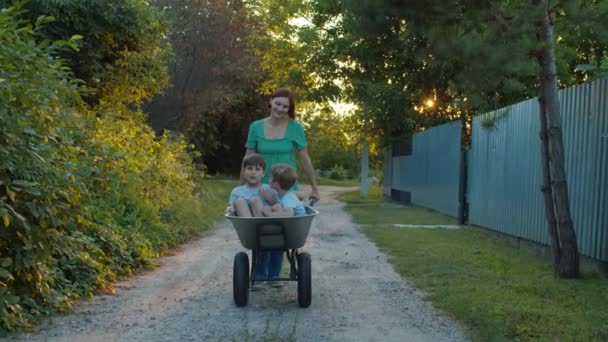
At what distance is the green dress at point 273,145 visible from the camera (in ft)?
20.2

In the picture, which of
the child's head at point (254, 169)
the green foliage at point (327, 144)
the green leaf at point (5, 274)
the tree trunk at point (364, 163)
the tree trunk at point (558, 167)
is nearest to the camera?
the green leaf at point (5, 274)

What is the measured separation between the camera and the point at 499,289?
640cm

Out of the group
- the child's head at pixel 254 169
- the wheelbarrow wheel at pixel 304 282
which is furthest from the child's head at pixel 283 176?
the wheelbarrow wheel at pixel 304 282

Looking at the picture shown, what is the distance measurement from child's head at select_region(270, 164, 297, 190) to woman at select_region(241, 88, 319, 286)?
1.05ft

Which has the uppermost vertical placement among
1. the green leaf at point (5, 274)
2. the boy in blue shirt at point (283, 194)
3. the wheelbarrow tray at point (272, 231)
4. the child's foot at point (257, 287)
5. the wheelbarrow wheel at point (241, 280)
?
the boy in blue shirt at point (283, 194)

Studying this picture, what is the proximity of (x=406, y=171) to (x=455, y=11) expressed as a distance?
15.2 m

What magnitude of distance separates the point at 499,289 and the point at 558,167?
5.14 feet

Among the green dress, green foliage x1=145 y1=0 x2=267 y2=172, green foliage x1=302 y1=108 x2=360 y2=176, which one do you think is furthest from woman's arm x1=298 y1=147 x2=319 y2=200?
green foliage x1=302 y1=108 x2=360 y2=176

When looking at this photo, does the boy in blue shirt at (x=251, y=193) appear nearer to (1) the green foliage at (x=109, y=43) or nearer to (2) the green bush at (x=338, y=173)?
(1) the green foliage at (x=109, y=43)

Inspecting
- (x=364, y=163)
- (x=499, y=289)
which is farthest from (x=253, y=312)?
(x=364, y=163)

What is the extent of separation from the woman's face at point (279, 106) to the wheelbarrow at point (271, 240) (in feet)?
3.03

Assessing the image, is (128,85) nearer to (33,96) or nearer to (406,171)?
(33,96)

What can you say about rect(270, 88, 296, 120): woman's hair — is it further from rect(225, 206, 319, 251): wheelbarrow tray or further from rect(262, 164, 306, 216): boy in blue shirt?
rect(225, 206, 319, 251): wheelbarrow tray

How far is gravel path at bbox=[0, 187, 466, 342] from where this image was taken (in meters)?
4.88
